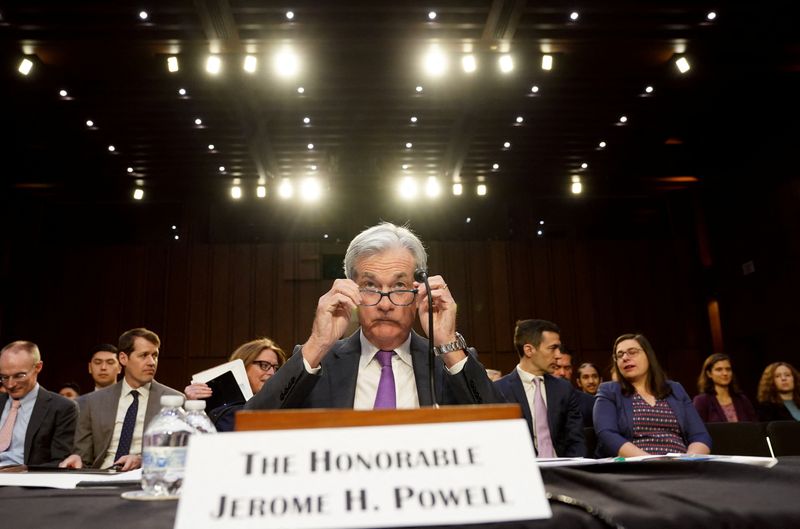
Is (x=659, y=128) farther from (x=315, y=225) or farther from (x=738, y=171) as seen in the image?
(x=315, y=225)

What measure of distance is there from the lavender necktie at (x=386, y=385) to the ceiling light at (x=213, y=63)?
21.1ft

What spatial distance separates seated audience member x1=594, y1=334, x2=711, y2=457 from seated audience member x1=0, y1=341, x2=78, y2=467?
3.55 meters

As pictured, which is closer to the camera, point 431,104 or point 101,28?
point 101,28

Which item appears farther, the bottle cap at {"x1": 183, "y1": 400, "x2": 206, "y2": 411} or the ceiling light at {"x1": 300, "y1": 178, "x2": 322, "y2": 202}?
the ceiling light at {"x1": 300, "y1": 178, "x2": 322, "y2": 202}

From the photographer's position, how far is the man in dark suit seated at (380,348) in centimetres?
163

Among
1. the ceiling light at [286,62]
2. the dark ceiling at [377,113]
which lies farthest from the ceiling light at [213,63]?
the ceiling light at [286,62]

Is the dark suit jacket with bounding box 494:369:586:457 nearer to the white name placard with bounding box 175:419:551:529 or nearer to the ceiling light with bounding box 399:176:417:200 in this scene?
the white name placard with bounding box 175:419:551:529

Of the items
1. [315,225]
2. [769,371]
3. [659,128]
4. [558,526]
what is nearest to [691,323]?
[659,128]

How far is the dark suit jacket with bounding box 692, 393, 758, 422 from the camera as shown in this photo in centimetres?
529

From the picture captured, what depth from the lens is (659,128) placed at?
368 inches

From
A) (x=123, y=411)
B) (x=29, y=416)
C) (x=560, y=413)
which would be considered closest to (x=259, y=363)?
(x=123, y=411)

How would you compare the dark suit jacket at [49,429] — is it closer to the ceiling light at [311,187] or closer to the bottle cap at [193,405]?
the bottle cap at [193,405]

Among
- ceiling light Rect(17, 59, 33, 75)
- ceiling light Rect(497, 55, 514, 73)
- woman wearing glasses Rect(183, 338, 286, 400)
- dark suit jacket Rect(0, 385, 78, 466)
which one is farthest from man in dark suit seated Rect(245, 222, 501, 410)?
ceiling light Rect(17, 59, 33, 75)

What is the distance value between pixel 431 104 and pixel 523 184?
358 centimetres
